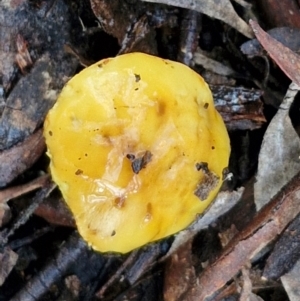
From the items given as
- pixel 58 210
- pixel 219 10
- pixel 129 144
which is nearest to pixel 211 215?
pixel 129 144

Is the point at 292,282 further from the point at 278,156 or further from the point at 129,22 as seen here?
the point at 129,22

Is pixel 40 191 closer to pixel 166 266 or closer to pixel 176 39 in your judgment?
pixel 166 266

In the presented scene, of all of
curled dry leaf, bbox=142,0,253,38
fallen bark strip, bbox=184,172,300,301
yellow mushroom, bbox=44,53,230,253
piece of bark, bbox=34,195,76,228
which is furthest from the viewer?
piece of bark, bbox=34,195,76,228

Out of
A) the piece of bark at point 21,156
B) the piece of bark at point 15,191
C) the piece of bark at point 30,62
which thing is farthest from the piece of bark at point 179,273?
the piece of bark at point 30,62

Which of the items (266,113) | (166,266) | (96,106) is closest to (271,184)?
(266,113)

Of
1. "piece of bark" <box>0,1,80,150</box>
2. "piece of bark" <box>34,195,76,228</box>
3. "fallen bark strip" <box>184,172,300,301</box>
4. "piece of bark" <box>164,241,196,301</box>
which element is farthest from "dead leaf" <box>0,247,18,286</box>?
"fallen bark strip" <box>184,172,300,301</box>

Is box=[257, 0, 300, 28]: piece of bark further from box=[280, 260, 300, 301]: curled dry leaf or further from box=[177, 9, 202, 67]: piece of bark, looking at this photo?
box=[280, 260, 300, 301]: curled dry leaf
